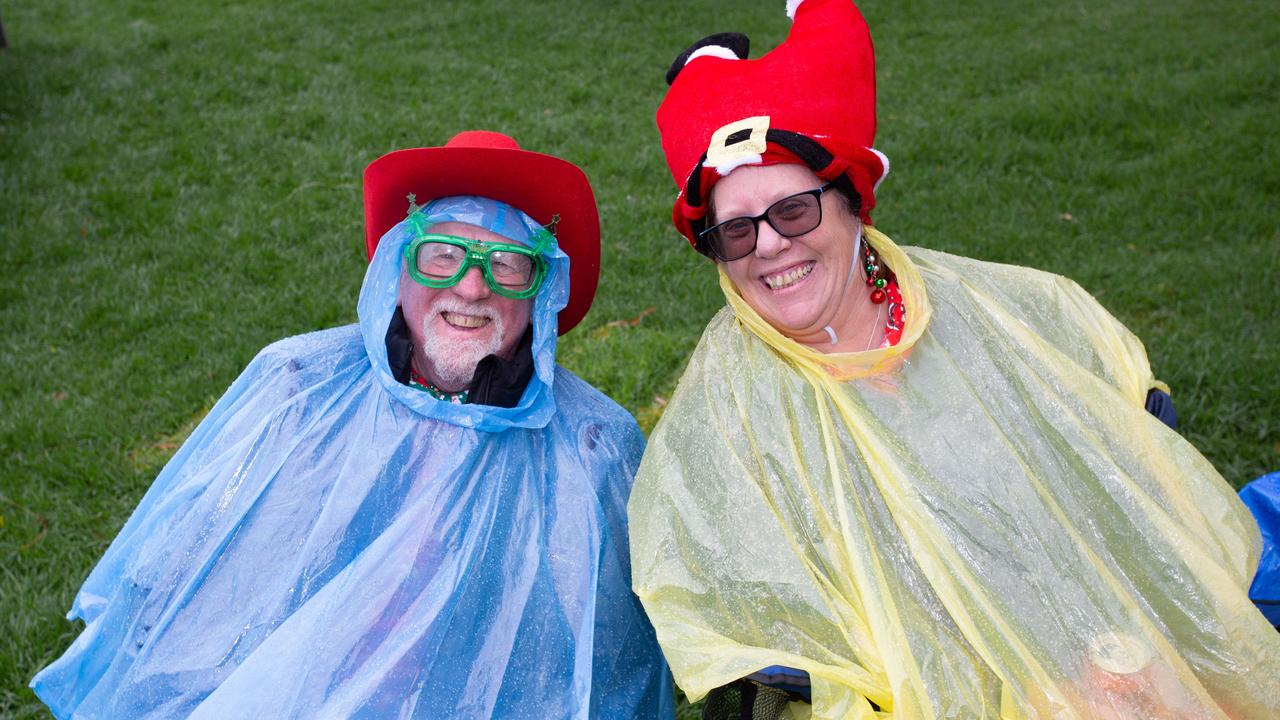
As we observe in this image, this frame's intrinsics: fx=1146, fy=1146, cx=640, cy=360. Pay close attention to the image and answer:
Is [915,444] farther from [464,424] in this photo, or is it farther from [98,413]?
[98,413]

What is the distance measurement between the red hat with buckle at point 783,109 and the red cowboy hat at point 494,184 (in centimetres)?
30

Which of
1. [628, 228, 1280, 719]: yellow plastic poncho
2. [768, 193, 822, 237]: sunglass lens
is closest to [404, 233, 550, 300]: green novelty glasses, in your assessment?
[628, 228, 1280, 719]: yellow plastic poncho

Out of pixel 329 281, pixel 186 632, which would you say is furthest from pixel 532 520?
pixel 329 281

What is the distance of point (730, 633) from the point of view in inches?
90.0

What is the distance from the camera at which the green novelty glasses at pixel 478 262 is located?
2719 mm

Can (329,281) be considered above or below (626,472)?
below

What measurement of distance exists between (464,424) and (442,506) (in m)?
0.20

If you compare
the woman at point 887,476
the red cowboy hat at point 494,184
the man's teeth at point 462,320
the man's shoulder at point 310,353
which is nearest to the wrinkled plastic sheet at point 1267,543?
the woman at point 887,476

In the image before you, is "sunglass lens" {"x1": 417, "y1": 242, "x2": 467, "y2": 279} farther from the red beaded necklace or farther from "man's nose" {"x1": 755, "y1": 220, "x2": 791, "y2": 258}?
the red beaded necklace

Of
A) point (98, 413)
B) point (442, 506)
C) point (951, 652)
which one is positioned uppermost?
point (442, 506)

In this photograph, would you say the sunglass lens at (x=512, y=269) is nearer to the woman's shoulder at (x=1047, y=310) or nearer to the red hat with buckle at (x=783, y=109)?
the red hat with buckle at (x=783, y=109)

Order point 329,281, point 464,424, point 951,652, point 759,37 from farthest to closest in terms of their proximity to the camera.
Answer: point 759,37 → point 329,281 → point 464,424 → point 951,652

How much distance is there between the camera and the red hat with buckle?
98.9 inches

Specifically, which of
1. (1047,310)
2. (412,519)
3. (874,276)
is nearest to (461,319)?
(412,519)
